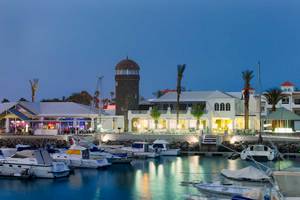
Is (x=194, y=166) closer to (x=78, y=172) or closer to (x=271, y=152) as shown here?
(x=271, y=152)

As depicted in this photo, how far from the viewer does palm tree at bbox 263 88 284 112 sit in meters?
95.2

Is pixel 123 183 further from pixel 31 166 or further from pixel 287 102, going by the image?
pixel 287 102

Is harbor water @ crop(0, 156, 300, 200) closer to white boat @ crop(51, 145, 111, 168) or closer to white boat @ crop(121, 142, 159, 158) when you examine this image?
white boat @ crop(51, 145, 111, 168)

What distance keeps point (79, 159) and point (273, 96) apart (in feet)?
156

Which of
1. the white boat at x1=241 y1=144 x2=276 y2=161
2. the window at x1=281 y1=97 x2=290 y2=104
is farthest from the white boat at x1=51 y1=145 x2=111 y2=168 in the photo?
the window at x1=281 y1=97 x2=290 y2=104

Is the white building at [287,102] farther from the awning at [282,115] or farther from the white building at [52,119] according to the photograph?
the white building at [52,119]

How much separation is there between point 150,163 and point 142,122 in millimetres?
28087

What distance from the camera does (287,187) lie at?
24.4m

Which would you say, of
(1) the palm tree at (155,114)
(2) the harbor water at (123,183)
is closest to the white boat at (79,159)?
(2) the harbor water at (123,183)

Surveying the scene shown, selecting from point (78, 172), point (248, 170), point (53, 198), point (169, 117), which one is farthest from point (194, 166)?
point (169, 117)

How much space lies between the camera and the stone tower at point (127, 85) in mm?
99750

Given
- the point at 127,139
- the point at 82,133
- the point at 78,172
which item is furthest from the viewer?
the point at 82,133

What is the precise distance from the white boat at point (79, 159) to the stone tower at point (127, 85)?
40.8 meters

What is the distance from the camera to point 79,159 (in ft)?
189
